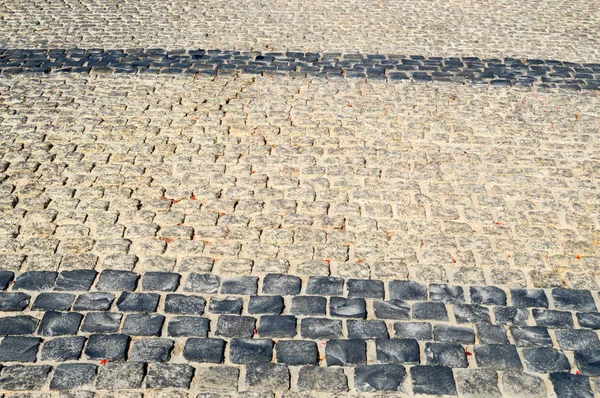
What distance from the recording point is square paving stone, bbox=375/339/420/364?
168 inches

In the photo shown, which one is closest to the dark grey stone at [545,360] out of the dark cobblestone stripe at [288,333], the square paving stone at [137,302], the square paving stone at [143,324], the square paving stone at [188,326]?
the dark cobblestone stripe at [288,333]

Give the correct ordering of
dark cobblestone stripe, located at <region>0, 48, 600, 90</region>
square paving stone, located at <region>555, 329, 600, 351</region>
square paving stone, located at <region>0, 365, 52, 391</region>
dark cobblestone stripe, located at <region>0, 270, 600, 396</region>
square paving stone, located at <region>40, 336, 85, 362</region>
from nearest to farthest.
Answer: square paving stone, located at <region>0, 365, 52, 391</region> → dark cobblestone stripe, located at <region>0, 270, 600, 396</region> → square paving stone, located at <region>40, 336, 85, 362</region> → square paving stone, located at <region>555, 329, 600, 351</region> → dark cobblestone stripe, located at <region>0, 48, 600, 90</region>

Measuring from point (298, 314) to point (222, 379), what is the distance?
Result: 763 mm

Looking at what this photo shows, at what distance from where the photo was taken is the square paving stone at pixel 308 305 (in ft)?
15.3

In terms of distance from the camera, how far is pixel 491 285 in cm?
494

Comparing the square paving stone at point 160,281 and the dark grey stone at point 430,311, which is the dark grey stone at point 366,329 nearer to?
the dark grey stone at point 430,311

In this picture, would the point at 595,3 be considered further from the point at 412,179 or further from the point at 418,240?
the point at 418,240

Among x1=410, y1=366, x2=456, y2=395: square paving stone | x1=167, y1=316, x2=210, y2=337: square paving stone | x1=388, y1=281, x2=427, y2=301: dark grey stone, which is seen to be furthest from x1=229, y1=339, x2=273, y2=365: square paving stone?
x1=388, y1=281, x2=427, y2=301: dark grey stone

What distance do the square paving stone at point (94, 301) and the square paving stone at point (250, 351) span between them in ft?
3.11

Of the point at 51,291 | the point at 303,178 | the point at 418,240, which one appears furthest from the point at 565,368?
the point at 51,291

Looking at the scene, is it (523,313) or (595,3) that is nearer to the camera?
(523,313)

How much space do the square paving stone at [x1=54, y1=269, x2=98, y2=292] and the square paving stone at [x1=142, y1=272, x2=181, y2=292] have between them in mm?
381

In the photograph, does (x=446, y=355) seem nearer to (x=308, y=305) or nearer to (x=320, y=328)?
(x=320, y=328)

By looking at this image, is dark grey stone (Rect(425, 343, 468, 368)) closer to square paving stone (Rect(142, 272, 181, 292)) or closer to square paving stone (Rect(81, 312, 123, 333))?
square paving stone (Rect(142, 272, 181, 292))
